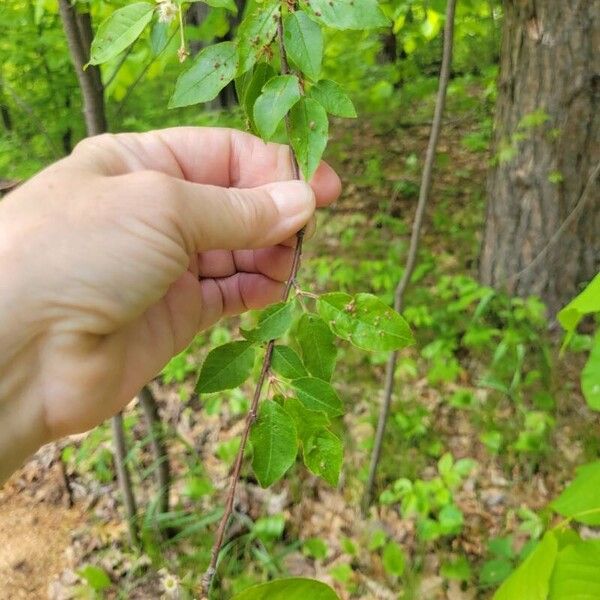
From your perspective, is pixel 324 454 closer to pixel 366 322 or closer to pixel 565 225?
pixel 366 322

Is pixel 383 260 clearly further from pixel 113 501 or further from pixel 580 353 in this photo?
pixel 113 501

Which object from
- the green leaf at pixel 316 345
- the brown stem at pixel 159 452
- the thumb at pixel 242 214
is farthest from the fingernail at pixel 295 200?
the brown stem at pixel 159 452

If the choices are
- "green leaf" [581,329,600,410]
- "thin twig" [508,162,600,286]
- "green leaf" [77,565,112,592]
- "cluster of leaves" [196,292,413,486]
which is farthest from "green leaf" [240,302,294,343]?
"thin twig" [508,162,600,286]

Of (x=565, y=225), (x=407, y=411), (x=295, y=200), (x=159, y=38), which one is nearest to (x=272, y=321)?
(x=295, y=200)

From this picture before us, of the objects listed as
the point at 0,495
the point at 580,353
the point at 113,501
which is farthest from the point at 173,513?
the point at 580,353

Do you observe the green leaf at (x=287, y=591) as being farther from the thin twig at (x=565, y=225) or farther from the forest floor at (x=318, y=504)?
the thin twig at (x=565, y=225)

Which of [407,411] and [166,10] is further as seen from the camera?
[407,411]

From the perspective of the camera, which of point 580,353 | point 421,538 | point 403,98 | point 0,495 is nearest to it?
point 421,538
